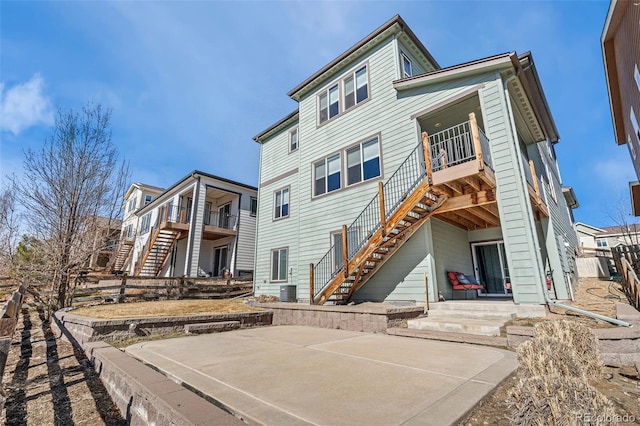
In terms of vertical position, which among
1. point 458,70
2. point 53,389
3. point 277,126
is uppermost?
point 277,126

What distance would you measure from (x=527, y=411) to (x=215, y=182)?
1894 cm

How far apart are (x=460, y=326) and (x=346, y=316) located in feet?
8.60

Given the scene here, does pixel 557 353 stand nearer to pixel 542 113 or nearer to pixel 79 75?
pixel 542 113

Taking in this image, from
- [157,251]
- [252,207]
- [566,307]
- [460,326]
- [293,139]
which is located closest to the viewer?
[566,307]

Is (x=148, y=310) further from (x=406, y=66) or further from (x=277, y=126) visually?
(x=406, y=66)

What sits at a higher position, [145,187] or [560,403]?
[145,187]

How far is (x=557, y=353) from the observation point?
2559 millimetres

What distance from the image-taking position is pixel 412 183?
8.77 meters

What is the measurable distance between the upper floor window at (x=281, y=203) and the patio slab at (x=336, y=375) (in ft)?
28.4

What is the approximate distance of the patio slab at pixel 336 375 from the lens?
2.34m

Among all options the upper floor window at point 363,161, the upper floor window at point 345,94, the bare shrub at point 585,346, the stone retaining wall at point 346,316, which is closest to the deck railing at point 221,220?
the upper floor window at point 345,94

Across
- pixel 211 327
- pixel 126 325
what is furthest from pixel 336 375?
pixel 126 325

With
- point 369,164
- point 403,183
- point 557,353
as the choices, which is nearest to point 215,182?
point 369,164

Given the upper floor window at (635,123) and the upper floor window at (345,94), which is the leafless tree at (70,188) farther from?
the upper floor window at (635,123)
